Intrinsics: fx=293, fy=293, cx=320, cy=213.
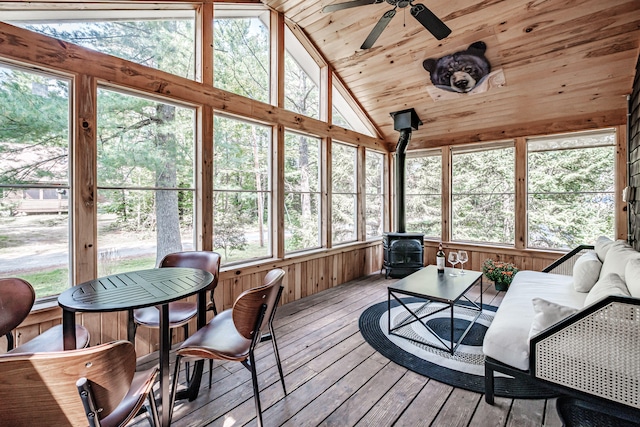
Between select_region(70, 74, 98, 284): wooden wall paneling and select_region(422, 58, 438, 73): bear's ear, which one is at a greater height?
select_region(422, 58, 438, 73): bear's ear

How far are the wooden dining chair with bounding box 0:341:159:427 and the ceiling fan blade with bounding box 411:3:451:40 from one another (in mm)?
2794

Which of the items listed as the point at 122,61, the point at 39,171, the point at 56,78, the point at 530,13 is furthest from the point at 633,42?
the point at 39,171

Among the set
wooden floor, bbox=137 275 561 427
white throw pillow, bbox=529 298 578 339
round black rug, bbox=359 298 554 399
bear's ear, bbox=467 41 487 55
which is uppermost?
bear's ear, bbox=467 41 487 55

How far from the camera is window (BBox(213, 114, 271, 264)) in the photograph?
10.6ft

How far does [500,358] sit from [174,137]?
3235mm

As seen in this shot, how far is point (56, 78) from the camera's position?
2.26 metres

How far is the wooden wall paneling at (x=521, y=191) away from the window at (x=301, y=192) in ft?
10.0

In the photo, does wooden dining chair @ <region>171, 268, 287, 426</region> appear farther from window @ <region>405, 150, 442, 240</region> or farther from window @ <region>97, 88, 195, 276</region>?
window @ <region>405, 150, 442, 240</region>

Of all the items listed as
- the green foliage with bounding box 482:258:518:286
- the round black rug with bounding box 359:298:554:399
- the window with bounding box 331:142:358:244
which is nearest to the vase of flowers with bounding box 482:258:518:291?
the green foliage with bounding box 482:258:518:286

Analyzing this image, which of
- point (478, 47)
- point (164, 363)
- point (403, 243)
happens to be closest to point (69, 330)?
point (164, 363)

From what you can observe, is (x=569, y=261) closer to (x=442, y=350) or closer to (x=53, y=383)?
(x=442, y=350)

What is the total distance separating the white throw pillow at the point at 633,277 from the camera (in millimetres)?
1700

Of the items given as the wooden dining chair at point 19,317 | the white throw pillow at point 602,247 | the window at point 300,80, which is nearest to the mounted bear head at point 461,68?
the window at point 300,80

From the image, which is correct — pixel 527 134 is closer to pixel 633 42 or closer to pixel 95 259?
pixel 633 42
